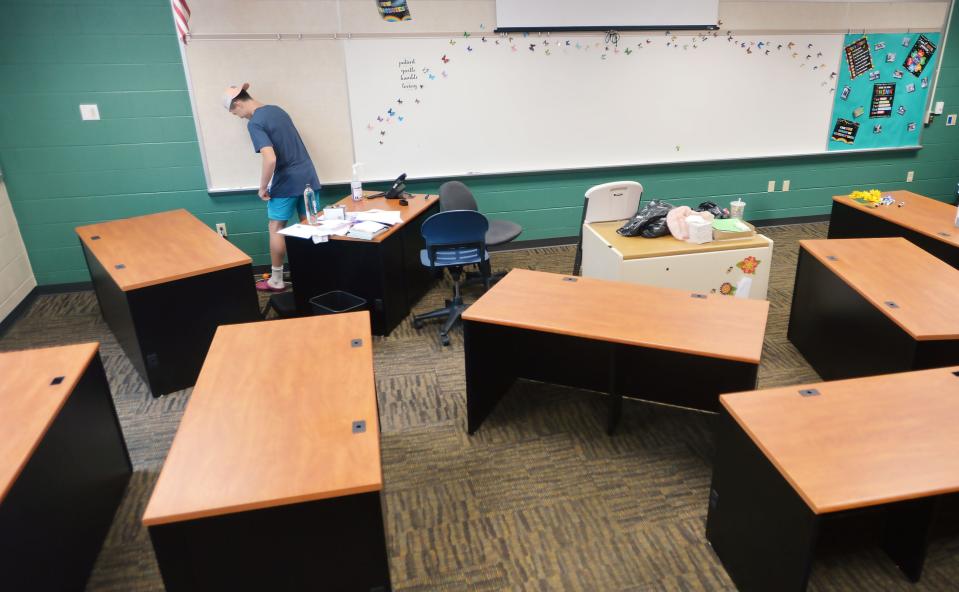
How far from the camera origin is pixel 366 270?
397 centimetres

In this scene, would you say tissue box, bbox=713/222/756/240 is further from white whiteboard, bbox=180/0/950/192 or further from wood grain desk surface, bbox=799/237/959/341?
white whiteboard, bbox=180/0/950/192

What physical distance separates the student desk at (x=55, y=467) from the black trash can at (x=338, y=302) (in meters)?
1.52

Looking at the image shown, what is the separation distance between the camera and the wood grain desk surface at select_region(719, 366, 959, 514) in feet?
5.58

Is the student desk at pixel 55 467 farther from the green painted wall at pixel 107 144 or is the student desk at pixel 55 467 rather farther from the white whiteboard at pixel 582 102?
the white whiteboard at pixel 582 102

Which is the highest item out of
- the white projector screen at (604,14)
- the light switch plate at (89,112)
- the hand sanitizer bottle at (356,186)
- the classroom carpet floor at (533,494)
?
the white projector screen at (604,14)

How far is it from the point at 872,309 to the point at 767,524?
1.57 m

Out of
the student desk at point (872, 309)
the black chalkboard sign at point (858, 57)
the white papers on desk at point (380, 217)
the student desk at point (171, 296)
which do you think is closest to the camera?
the student desk at point (872, 309)

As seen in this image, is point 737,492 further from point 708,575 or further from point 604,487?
point 604,487

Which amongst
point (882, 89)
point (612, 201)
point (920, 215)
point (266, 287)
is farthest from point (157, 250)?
point (882, 89)

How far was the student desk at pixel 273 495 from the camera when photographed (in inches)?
66.4

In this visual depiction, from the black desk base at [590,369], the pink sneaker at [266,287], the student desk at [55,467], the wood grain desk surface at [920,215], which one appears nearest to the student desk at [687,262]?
the black desk base at [590,369]

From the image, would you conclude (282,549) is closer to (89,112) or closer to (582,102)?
(89,112)

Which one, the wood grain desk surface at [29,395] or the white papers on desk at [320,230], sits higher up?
the white papers on desk at [320,230]

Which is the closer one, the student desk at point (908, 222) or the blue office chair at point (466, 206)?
the student desk at point (908, 222)
